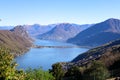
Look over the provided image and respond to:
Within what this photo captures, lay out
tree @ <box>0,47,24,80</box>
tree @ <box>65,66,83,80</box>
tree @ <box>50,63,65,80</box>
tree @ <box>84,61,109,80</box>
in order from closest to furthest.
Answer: tree @ <box>0,47,24,80</box> < tree @ <box>84,61,109,80</box> < tree @ <box>65,66,83,80</box> < tree @ <box>50,63,65,80</box>

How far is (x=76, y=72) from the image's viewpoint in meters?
95.1

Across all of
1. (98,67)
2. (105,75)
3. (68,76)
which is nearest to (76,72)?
(68,76)

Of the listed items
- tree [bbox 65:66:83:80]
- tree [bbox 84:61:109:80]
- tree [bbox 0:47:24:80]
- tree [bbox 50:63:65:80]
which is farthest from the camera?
tree [bbox 50:63:65:80]

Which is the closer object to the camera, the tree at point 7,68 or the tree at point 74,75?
the tree at point 7,68

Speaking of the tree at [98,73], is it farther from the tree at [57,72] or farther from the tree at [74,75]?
the tree at [57,72]

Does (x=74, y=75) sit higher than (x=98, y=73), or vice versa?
(x=74, y=75)

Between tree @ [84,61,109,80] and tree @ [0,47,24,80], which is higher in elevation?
tree @ [84,61,109,80]

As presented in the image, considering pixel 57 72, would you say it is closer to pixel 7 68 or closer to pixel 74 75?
pixel 74 75

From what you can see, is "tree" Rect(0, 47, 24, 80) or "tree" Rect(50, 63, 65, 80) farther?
"tree" Rect(50, 63, 65, 80)

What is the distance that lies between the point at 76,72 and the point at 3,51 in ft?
238

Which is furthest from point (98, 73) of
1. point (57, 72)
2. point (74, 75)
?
point (57, 72)

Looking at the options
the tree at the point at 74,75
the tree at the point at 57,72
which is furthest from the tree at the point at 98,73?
the tree at the point at 57,72

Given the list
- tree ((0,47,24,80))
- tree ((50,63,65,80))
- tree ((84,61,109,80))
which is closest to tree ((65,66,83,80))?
tree ((50,63,65,80))

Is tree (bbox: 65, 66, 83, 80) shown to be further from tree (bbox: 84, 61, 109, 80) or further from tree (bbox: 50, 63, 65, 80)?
tree (bbox: 84, 61, 109, 80)
